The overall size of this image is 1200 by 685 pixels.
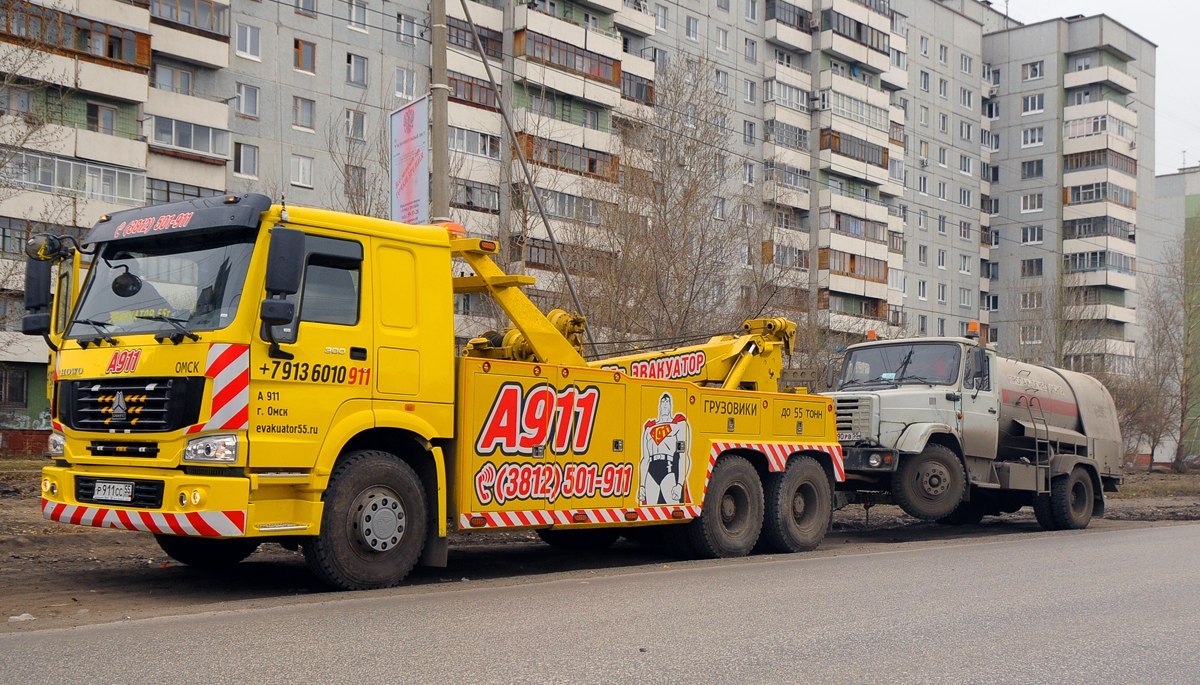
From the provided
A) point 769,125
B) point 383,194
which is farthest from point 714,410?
point 769,125

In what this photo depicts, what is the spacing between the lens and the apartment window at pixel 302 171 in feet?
138

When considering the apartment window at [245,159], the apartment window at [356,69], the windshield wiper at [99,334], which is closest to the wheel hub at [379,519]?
the windshield wiper at [99,334]

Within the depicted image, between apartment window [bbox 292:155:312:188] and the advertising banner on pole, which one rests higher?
apartment window [bbox 292:155:312:188]

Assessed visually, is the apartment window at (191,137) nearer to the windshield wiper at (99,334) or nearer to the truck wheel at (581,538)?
the truck wheel at (581,538)

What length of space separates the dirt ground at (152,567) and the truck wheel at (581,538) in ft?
0.59

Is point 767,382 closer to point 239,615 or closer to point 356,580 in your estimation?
point 356,580

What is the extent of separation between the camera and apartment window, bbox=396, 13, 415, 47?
44.9 meters

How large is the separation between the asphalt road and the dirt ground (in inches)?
33.0

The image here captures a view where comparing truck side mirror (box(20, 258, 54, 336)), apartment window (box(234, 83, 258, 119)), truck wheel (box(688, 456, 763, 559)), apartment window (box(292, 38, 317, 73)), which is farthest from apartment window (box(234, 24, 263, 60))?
truck side mirror (box(20, 258, 54, 336))

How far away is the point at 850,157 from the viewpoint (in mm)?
63812

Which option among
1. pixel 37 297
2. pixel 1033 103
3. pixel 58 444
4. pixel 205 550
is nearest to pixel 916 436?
pixel 205 550

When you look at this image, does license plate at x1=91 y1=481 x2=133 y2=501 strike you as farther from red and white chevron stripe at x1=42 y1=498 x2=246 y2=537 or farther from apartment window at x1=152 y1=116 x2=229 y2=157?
apartment window at x1=152 y1=116 x2=229 y2=157

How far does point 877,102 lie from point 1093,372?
18.2 meters

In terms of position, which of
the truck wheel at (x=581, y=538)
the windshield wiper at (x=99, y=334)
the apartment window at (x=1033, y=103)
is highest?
the apartment window at (x=1033, y=103)
